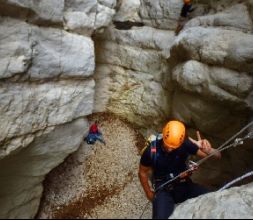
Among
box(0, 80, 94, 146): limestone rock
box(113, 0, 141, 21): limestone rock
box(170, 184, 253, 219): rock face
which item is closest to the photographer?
box(170, 184, 253, 219): rock face

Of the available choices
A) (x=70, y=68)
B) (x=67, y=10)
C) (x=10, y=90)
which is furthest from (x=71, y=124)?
(x=67, y=10)

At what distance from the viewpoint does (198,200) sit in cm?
462

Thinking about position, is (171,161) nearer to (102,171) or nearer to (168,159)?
(168,159)

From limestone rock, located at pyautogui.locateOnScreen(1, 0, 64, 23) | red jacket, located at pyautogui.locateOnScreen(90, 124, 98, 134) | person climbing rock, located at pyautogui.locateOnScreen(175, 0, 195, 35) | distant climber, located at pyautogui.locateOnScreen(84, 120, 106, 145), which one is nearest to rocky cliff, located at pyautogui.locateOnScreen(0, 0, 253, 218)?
limestone rock, located at pyautogui.locateOnScreen(1, 0, 64, 23)

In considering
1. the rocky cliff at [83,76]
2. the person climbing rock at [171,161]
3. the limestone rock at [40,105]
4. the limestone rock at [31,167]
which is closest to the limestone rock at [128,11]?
the rocky cliff at [83,76]

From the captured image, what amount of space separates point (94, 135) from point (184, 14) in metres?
5.04

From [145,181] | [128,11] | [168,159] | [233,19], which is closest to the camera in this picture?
[168,159]

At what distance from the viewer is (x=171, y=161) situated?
5.96 meters

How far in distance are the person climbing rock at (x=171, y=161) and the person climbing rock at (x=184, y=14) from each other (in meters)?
5.39

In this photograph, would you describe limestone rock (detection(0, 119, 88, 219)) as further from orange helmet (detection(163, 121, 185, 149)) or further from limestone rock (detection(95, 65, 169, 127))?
orange helmet (detection(163, 121, 185, 149))

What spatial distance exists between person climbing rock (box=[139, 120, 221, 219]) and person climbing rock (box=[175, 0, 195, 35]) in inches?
212

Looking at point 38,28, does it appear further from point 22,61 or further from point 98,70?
point 98,70

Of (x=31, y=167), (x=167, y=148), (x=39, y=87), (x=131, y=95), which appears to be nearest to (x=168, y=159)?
(x=167, y=148)

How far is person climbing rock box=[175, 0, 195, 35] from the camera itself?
400 inches
